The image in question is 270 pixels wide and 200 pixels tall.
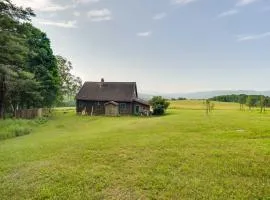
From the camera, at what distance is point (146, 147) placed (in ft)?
51.5

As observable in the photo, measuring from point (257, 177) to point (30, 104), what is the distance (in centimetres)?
4421

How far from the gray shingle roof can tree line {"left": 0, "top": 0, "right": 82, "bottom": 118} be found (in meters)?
7.46

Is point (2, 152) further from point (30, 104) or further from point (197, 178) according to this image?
point (30, 104)

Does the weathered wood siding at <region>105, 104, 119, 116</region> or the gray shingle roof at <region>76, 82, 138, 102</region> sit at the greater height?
the gray shingle roof at <region>76, 82, 138, 102</region>

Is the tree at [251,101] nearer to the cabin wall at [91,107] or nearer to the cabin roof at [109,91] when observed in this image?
the cabin roof at [109,91]

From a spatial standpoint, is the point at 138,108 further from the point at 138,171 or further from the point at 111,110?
the point at 138,171

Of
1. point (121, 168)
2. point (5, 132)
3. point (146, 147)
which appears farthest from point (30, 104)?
point (121, 168)

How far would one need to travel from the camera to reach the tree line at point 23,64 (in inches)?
1025

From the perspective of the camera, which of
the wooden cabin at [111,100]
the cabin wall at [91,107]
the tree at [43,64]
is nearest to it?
the tree at [43,64]

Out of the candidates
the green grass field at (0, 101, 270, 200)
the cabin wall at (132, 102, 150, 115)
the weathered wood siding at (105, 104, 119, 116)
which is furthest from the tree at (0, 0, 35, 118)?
the cabin wall at (132, 102, 150, 115)

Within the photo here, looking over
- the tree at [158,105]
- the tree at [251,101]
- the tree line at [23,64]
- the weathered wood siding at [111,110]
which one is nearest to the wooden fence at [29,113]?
the tree line at [23,64]

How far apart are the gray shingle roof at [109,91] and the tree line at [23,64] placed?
24.5 ft

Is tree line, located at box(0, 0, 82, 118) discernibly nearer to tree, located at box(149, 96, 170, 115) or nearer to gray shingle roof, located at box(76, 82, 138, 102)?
gray shingle roof, located at box(76, 82, 138, 102)

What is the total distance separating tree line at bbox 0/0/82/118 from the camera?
1025 inches
